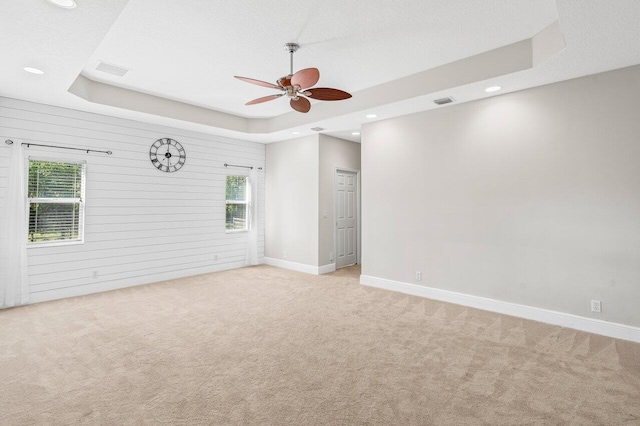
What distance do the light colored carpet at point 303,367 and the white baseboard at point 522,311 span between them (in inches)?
6.5

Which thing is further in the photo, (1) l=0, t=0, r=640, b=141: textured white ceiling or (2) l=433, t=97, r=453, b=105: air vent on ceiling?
(2) l=433, t=97, r=453, b=105: air vent on ceiling

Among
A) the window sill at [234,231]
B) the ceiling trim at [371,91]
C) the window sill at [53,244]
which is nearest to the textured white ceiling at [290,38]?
the ceiling trim at [371,91]

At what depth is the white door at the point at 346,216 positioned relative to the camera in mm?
6828

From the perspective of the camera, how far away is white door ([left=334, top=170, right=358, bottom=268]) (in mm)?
6828

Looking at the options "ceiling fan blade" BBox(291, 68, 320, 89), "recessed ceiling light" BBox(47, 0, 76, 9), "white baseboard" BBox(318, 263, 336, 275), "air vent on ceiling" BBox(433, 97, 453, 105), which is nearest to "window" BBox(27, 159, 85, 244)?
"recessed ceiling light" BBox(47, 0, 76, 9)

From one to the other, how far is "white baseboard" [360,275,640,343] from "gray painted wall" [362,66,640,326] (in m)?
0.08

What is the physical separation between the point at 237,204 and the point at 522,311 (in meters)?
5.44

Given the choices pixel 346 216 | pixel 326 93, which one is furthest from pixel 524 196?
pixel 346 216

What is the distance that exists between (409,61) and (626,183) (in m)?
2.64

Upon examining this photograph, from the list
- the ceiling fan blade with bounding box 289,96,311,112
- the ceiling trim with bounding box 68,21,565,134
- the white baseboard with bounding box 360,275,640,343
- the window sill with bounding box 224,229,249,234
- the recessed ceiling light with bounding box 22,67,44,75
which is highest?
the ceiling trim with bounding box 68,21,565,134

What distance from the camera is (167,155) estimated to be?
228 inches

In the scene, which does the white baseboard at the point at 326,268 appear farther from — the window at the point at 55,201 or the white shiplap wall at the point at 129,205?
the window at the point at 55,201

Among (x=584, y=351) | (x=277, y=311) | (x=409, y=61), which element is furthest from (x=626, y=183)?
(x=277, y=311)

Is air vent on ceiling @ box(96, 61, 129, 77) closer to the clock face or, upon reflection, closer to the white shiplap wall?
the white shiplap wall
